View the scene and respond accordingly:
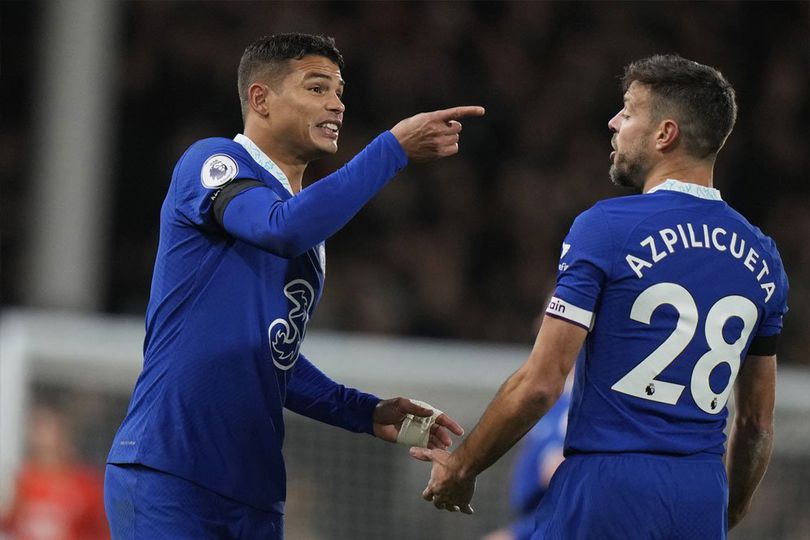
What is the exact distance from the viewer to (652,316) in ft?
12.0

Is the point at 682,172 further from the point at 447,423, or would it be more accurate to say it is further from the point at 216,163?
the point at 216,163

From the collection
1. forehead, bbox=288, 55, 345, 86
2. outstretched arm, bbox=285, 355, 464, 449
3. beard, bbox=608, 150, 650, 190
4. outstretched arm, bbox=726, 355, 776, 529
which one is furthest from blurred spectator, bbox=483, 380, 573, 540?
forehead, bbox=288, 55, 345, 86

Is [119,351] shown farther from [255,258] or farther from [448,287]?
[255,258]

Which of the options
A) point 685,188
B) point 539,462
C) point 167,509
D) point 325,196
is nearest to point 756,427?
point 685,188

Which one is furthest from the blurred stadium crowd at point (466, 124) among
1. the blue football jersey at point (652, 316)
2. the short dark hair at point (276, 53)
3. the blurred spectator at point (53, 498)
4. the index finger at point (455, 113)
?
the blue football jersey at point (652, 316)

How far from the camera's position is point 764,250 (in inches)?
151

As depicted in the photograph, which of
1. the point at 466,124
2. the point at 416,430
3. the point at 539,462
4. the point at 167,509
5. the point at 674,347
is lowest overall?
the point at 539,462

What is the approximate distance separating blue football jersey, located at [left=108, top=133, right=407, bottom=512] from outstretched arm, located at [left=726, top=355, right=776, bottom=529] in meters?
1.16

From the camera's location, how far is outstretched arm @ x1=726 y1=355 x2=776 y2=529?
4004 mm

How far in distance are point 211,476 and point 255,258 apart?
1.98ft

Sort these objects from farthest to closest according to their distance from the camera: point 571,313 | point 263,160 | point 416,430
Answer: point 416,430 → point 263,160 → point 571,313

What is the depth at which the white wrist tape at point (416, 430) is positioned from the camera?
426cm

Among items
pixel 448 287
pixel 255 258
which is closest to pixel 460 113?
pixel 255 258

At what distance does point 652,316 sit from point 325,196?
0.89 m
